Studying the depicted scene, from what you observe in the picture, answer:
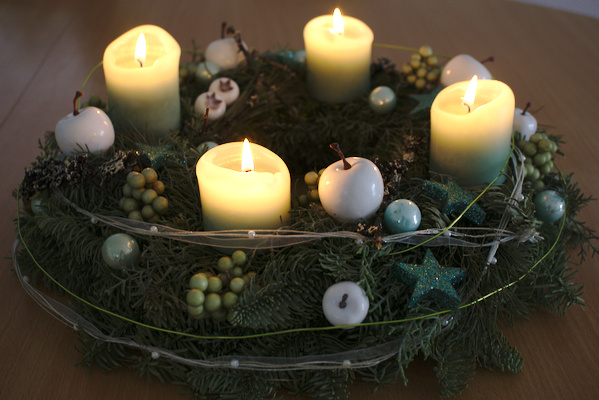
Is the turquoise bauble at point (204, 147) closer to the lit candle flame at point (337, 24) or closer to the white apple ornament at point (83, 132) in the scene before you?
the white apple ornament at point (83, 132)

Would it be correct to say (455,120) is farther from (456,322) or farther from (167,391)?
(167,391)

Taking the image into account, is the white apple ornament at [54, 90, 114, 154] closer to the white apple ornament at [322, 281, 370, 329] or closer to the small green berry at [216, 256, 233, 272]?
the small green berry at [216, 256, 233, 272]

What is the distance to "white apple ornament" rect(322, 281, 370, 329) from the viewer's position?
23.9 inches

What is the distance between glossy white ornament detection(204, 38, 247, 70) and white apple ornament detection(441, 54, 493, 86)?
0.36 metres

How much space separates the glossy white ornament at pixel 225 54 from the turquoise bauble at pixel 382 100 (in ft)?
0.83

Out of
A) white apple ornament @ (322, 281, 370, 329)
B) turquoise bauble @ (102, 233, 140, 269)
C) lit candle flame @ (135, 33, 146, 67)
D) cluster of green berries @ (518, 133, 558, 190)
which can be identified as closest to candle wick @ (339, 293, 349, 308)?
white apple ornament @ (322, 281, 370, 329)

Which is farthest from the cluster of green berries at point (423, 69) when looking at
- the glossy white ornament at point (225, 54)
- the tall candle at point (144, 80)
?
the tall candle at point (144, 80)

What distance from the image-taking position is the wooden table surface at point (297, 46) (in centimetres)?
63

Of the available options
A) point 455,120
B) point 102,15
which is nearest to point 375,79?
point 455,120

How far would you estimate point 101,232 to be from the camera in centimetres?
73

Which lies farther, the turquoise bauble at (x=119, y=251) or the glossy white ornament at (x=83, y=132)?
the glossy white ornament at (x=83, y=132)

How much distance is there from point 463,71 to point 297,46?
1.65 ft

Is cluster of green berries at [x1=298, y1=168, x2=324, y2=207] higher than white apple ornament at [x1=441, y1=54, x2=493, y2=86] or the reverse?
the reverse

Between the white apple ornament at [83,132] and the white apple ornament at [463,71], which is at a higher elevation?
the white apple ornament at [463,71]
